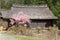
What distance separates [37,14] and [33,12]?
54.7 inches

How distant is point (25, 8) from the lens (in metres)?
40.4

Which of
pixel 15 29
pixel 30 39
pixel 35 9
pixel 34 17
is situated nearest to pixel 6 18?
pixel 34 17

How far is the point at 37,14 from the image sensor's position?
37.8 metres

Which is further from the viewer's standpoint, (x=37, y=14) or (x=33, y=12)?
(x=33, y=12)

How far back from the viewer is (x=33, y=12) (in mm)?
39062

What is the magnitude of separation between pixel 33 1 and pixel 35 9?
6017 mm

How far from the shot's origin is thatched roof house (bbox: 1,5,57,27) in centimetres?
3600

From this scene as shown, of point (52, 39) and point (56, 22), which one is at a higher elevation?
point (52, 39)

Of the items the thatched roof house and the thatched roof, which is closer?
the thatched roof house

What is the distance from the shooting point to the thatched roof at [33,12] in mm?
36494

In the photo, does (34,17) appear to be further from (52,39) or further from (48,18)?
(52,39)

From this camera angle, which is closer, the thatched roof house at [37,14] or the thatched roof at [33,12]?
the thatched roof house at [37,14]

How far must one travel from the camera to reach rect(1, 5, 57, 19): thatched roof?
36.5 m

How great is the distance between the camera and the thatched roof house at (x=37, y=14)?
3600cm
